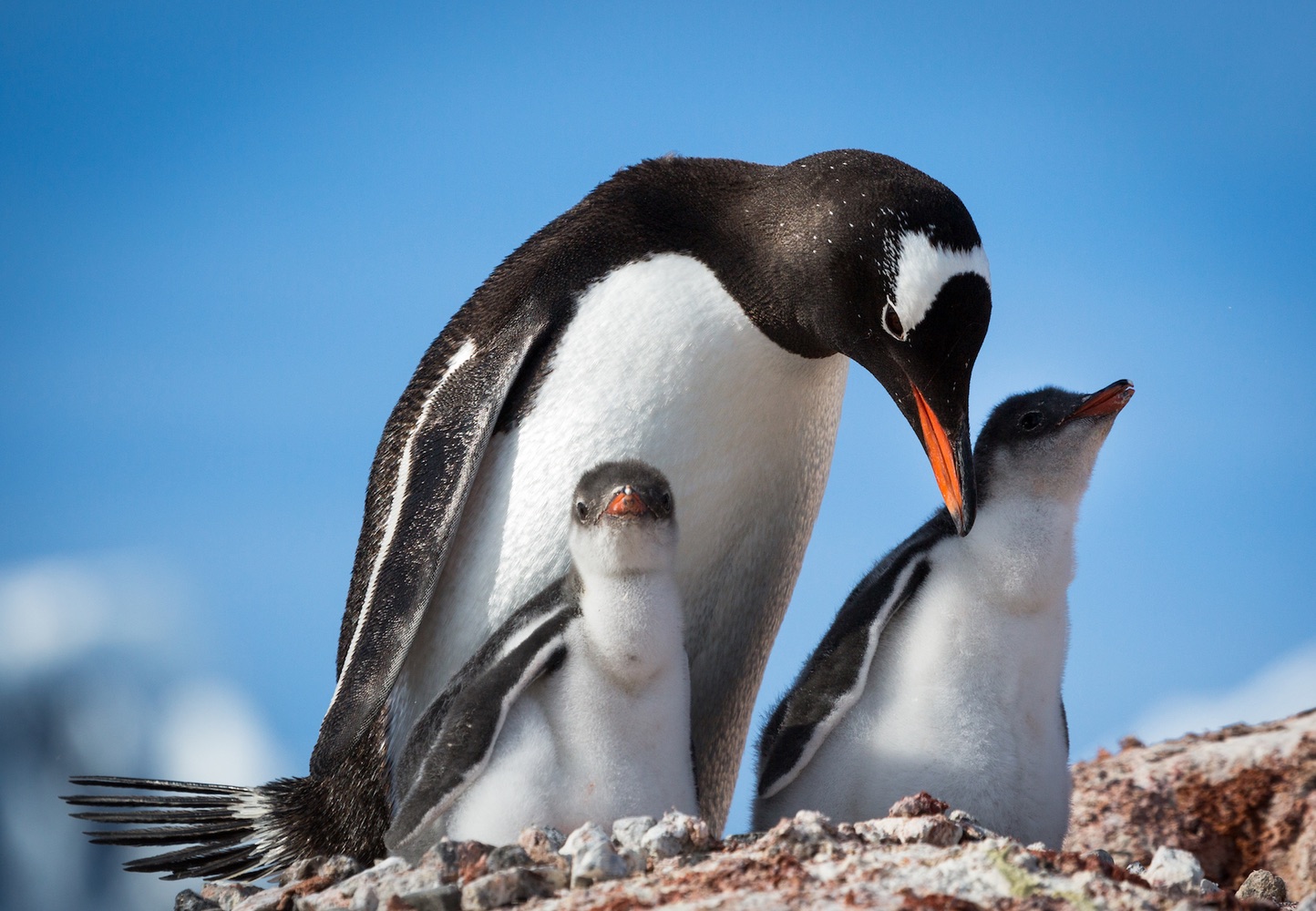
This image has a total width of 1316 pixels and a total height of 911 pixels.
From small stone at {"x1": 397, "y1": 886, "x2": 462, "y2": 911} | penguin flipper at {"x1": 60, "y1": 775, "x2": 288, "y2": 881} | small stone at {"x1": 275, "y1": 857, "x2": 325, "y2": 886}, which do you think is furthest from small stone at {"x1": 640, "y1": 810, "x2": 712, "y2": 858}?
penguin flipper at {"x1": 60, "y1": 775, "x2": 288, "y2": 881}

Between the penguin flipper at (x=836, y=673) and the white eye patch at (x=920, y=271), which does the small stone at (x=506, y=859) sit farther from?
the white eye patch at (x=920, y=271)

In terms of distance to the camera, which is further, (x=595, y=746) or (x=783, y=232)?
(x=783, y=232)

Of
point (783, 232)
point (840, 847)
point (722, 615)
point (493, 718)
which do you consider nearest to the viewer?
point (840, 847)

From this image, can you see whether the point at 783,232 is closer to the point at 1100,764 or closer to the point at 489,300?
the point at 489,300

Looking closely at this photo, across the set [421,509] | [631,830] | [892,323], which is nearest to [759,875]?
[631,830]

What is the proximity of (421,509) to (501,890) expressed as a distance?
153 centimetres

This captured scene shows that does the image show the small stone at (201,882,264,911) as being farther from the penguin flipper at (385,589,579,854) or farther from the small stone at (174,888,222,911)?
the penguin flipper at (385,589,579,854)

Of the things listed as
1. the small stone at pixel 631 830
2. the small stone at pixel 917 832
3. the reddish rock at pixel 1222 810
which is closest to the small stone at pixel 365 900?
the small stone at pixel 631 830

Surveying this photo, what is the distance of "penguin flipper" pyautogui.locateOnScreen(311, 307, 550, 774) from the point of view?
3824mm

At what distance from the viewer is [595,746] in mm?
3260

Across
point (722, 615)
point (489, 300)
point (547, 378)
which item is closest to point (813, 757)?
point (722, 615)

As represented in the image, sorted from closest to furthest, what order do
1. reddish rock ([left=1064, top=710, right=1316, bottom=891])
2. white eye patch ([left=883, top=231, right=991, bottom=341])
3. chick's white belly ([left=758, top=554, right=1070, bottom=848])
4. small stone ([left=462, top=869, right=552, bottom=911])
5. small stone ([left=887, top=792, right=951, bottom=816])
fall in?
small stone ([left=462, top=869, right=552, bottom=911]), small stone ([left=887, top=792, right=951, bottom=816]), chick's white belly ([left=758, top=554, right=1070, bottom=848]), white eye patch ([left=883, top=231, right=991, bottom=341]), reddish rock ([left=1064, top=710, right=1316, bottom=891])

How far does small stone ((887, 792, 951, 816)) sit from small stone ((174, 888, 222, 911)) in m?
1.51

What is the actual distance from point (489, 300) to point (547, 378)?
0.43 meters
